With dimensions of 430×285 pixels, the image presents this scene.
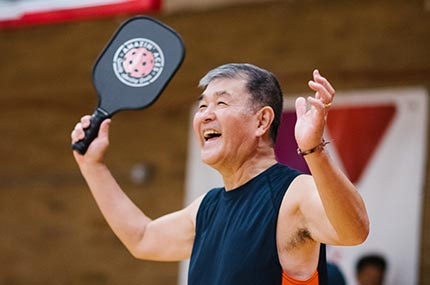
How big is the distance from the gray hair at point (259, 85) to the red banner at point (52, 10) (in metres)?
3.19

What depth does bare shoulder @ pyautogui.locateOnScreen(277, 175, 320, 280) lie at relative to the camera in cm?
325

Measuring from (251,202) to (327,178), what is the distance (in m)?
0.54

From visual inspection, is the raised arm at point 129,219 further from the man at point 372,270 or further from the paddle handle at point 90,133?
the man at point 372,270

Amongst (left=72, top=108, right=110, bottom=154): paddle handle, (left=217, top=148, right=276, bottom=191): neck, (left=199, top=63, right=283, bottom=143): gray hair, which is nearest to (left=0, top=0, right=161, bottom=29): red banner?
(left=72, top=108, right=110, bottom=154): paddle handle

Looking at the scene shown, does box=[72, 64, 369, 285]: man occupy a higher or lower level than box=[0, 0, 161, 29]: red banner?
lower

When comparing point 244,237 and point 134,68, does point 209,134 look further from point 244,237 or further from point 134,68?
point 134,68

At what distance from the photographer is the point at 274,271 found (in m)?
3.28

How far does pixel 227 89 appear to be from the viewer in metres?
3.55

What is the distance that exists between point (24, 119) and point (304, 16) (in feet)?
10.5

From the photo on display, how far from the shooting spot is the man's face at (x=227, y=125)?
138 inches

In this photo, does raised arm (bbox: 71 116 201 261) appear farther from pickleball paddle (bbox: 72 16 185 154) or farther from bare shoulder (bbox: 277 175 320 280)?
bare shoulder (bbox: 277 175 320 280)

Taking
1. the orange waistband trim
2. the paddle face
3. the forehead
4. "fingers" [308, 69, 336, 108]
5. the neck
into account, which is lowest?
the orange waistband trim

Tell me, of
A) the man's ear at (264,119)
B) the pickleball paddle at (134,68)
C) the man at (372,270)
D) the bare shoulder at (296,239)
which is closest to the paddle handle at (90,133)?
the pickleball paddle at (134,68)

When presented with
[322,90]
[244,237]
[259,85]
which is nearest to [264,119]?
[259,85]
